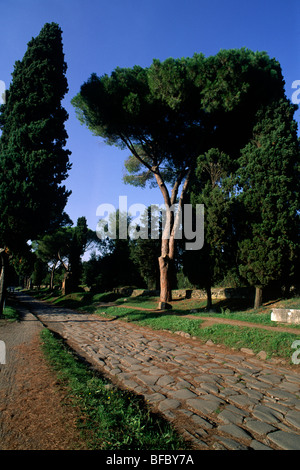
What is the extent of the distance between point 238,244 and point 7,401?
1371 cm

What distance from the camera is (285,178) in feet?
45.0

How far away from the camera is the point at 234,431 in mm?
2742

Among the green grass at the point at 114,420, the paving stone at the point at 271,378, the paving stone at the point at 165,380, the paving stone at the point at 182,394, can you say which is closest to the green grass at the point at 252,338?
the paving stone at the point at 271,378

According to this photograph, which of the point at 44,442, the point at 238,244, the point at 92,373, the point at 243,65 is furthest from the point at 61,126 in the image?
the point at 44,442

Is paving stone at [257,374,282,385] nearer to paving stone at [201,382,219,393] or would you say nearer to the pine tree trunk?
paving stone at [201,382,219,393]

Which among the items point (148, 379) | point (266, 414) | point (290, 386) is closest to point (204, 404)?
point (266, 414)

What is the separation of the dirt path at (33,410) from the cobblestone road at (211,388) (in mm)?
1123

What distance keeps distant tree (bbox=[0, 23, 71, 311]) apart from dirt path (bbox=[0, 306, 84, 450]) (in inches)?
376

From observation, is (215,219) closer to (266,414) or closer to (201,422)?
(266,414)

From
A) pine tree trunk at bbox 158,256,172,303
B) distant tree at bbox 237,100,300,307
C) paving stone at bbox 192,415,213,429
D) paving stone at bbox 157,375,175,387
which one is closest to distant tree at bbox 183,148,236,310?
distant tree at bbox 237,100,300,307

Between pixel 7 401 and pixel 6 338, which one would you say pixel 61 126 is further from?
pixel 7 401

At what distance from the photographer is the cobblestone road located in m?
2.70

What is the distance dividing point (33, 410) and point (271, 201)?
14238 mm
